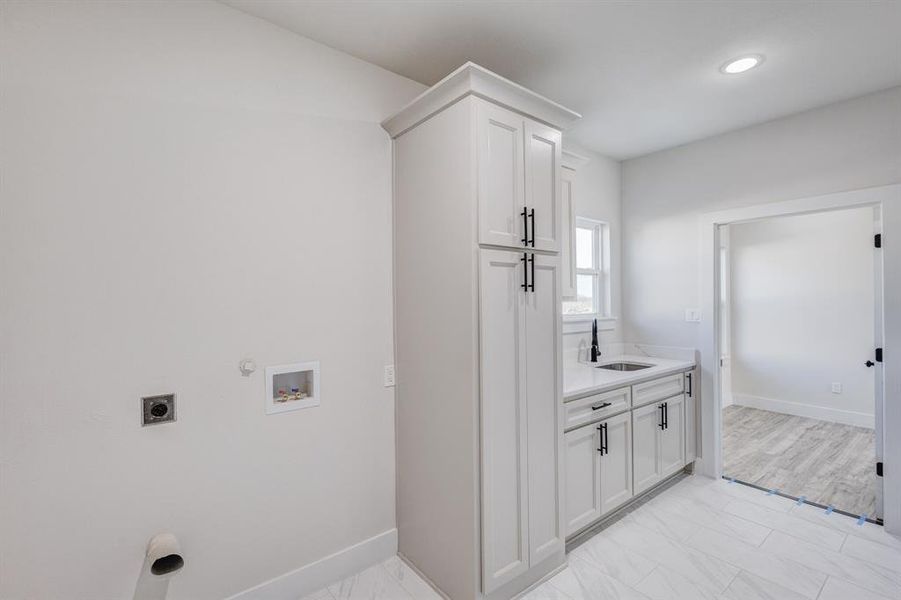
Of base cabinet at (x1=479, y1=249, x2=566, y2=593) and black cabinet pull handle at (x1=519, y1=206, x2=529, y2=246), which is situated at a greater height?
black cabinet pull handle at (x1=519, y1=206, x2=529, y2=246)

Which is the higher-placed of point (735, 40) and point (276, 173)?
point (735, 40)

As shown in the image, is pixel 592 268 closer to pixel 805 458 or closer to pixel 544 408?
pixel 544 408

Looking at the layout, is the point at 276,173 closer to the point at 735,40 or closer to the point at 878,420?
the point at 735,40

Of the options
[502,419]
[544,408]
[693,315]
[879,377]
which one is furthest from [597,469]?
[879,377]

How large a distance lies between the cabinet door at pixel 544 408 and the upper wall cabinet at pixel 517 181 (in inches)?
6.2

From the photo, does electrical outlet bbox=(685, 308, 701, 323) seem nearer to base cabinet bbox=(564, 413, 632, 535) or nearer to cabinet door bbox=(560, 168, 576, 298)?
cabinet door bbox=(560, 168, 576, 298)

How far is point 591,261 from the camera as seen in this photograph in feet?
11.9

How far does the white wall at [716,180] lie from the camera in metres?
2.52

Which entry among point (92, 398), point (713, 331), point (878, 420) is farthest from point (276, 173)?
point (878, 420)

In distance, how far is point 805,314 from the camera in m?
4.63

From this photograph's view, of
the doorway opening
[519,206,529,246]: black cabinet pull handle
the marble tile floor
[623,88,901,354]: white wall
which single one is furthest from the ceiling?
the marble tile floor

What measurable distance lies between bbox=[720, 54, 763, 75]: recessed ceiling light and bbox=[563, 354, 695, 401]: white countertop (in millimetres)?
1854

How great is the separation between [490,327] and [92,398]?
1.55 m

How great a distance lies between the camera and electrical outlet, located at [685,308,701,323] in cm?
325
